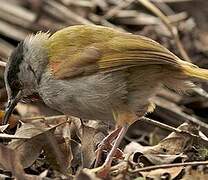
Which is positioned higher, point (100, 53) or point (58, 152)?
point (100, 53)

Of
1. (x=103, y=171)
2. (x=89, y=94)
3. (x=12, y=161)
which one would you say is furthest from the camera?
(x=89, y=94)

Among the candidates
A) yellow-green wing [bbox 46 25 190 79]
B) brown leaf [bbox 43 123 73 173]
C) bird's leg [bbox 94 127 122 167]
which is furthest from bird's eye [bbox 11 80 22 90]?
bird's leg [bbox 94 127 122 167]

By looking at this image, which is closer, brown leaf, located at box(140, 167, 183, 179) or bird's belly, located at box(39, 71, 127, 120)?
brown leaf, located at box(140, 167, 183, 179)

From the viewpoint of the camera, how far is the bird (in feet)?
17.8

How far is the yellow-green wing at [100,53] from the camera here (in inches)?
214

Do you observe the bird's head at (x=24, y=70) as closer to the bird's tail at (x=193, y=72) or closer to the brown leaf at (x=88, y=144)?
the brown leaf at (x=88, y=144)

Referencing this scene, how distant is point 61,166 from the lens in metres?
5.23

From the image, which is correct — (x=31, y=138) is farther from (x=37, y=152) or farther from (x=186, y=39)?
(x=186, y=39)

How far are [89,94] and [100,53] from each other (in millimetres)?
339

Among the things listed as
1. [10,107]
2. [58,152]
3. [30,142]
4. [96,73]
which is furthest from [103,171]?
[10,107]

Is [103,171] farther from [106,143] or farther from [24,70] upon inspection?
[24,70]

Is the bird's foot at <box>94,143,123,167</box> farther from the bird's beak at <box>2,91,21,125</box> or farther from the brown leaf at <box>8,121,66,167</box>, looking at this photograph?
the bird's beak at <box>2,91,21,125</box>

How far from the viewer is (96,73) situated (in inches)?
215

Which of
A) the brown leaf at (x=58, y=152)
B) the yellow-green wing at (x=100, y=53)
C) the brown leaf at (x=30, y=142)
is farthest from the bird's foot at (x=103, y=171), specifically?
the yellow-green wing at (x=100, y=53)
